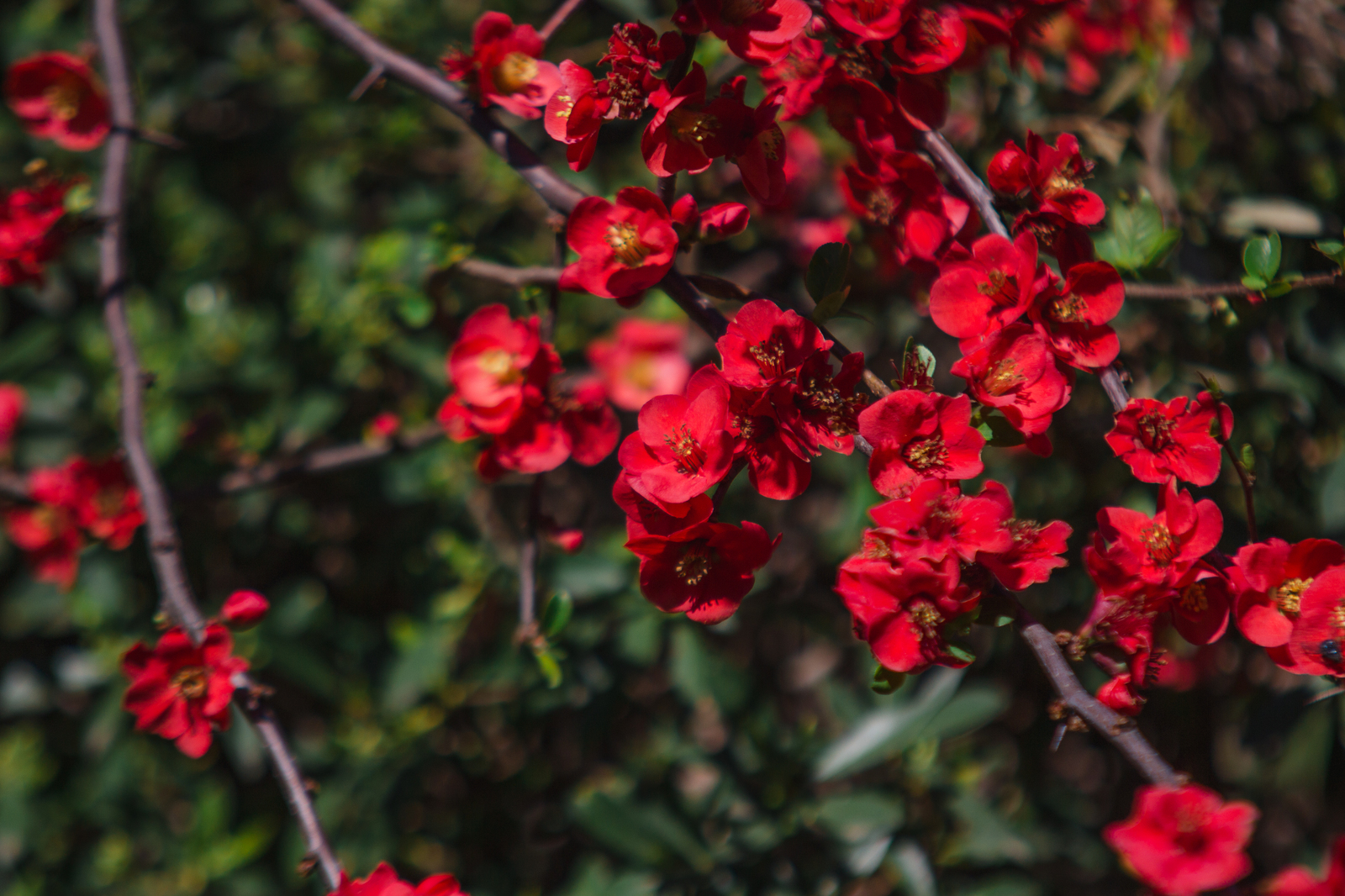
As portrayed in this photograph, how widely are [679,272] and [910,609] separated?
0.38 metres

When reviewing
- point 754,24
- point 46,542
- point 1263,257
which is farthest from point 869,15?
point 46,542

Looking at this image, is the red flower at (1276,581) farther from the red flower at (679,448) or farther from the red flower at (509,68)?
the red flower at (509,68)

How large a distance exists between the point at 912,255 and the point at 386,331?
1057 mm

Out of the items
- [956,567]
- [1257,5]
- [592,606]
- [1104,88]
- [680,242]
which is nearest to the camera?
[956,567]

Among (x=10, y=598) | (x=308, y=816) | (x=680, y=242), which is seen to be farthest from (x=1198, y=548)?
(x=10, y=598)

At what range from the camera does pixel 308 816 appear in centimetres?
85

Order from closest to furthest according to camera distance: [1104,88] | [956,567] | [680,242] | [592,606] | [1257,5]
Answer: [956,567], [680,242], [1257,5], [592,606], [1104,88]

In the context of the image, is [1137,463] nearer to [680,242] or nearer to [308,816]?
[680,242]

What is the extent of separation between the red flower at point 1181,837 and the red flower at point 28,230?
1.30 metres

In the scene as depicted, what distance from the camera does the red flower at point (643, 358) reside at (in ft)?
5.48

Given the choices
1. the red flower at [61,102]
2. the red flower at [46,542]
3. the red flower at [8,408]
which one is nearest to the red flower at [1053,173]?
the red flower at [61,102]

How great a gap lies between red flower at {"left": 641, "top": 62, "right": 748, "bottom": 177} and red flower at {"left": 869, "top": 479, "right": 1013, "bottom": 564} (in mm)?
321

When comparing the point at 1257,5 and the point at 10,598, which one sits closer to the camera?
the point at 1257,5

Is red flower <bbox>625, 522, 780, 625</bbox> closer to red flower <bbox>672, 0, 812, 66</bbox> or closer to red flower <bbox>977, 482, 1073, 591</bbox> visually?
red flower <bbox>977, 482, 1073, 591</bbox>
